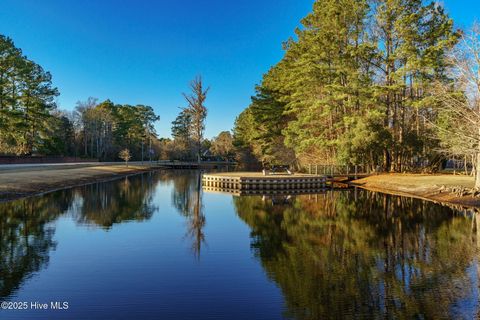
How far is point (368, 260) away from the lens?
36.0ft

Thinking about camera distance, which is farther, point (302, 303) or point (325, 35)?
point (325, 35)

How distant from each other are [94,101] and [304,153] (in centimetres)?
6010

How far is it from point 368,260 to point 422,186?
21.2 metres

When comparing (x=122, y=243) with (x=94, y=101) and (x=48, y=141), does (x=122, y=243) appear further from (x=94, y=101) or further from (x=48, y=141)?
(x=94, y=101)

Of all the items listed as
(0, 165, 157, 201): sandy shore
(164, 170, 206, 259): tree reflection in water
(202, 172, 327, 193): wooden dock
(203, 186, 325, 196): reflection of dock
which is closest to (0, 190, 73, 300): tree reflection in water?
(0, 165, 157, 201): sandy shore

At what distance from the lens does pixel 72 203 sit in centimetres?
2289

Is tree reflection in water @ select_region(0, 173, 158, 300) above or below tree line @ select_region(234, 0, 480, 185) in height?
below

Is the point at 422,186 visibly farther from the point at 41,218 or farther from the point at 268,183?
the point at 41,218

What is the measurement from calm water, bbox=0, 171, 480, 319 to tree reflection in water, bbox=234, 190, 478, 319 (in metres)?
0.04

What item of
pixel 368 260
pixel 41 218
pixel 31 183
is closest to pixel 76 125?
pixel 31 183

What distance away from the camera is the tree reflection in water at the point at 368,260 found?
7.62 m

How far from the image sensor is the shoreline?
2369 cm

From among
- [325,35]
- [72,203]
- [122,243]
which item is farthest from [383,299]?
[325,35]

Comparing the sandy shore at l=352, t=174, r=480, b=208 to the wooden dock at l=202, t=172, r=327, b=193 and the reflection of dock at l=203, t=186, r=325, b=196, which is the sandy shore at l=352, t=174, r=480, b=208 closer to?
the wooden dock at l=202, t=172, r=327, b=193
